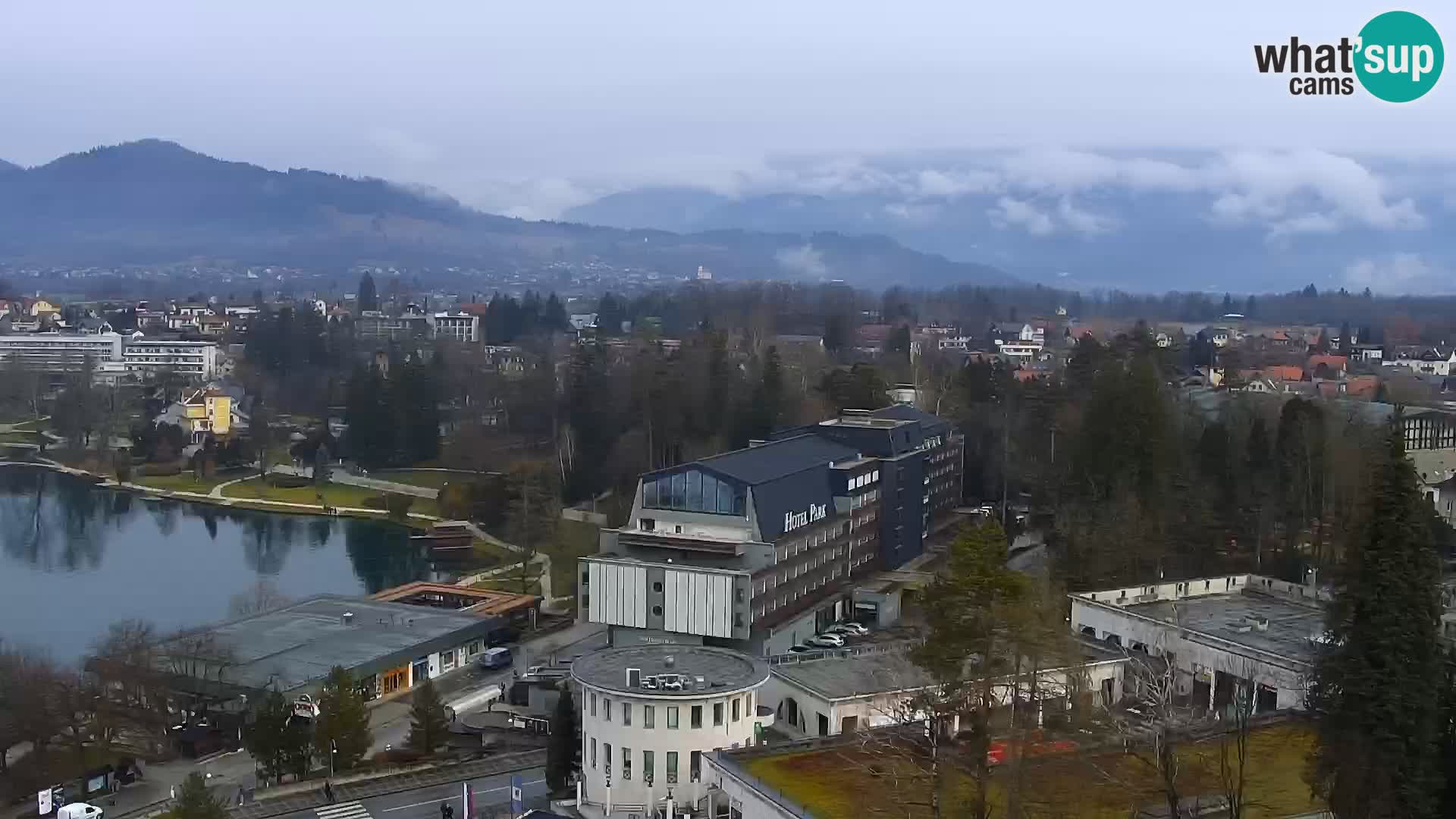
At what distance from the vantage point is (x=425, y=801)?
30.1 feet

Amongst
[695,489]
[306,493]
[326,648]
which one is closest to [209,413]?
[306,493]

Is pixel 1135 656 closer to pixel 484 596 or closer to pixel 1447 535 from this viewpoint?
pixel 1447 535

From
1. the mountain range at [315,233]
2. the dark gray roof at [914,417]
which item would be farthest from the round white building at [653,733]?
the mountain range at [315,233]

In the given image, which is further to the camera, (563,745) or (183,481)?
(183,481)

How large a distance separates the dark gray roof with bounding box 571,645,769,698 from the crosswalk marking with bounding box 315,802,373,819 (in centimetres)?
178

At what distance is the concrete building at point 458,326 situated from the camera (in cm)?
4678

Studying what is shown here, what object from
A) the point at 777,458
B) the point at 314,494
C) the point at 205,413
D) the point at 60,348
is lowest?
the point at 314,494

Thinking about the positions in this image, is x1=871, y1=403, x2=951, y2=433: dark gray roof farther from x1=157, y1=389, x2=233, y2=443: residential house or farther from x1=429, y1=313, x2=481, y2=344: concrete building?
x1=429, y1=313, x2=481, y2=344: concrete building

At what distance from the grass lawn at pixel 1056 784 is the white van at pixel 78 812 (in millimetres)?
4551

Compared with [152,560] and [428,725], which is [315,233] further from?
[428,725]

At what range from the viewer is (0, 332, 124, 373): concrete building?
3978 centimetres

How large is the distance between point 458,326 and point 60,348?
1256 cm

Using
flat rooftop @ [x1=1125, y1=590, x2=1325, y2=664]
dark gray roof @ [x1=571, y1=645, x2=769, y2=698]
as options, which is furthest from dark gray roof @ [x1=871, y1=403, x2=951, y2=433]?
dark gray roof @ [x1=571, y1=645, x2=769, y2=698]

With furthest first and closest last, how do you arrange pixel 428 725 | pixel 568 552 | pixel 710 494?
1. pixel 568 552
2. pixel 710 494
3. pixel 428 725
